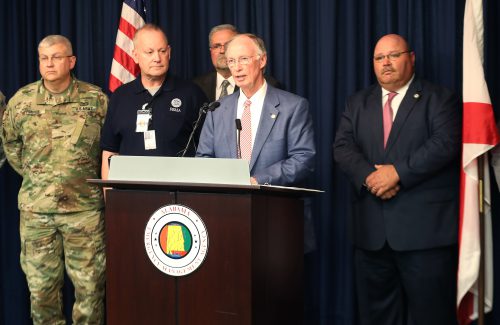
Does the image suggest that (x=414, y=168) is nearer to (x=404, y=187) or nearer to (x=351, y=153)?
(x=404, y=187)

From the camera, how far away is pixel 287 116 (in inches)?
140

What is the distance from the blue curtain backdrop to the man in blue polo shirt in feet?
3.58

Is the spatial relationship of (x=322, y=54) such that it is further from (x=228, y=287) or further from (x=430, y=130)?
(x=228, y=287)

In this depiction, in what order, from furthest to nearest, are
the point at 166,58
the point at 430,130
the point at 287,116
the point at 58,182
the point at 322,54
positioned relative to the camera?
1. the point at 322,54
2. the point at 58,182
3. the point at 166,58
4. the point at 430,130
5. the point at 287,116

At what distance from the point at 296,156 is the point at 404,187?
0.68m

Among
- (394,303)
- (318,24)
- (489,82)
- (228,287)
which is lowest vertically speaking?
(394,303)

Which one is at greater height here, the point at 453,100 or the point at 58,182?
the point at 453,100

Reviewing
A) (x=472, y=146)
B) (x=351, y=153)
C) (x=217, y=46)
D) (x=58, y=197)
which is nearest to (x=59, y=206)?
(x=58, y=197)

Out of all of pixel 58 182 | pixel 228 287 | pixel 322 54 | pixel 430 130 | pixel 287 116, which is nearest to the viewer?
pixel 228 287

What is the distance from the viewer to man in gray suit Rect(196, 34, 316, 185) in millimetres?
3500

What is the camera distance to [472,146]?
3.70m

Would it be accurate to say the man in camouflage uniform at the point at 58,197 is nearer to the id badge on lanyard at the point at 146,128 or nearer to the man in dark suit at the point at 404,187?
the id badge on lanyard at the point at 146,128

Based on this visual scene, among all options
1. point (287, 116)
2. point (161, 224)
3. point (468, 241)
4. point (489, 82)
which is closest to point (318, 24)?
point (489, 82)

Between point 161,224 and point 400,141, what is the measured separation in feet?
→ 5.31
